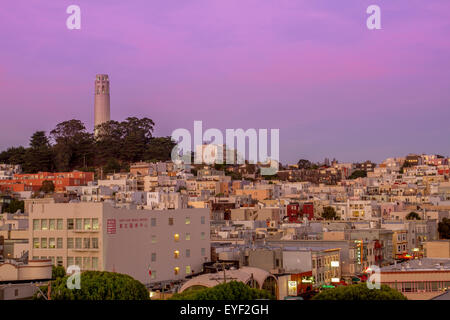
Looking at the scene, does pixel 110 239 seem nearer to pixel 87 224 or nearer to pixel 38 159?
pixel 87 224

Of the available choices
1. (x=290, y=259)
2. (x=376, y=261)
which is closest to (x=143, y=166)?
(x=376, y=261)

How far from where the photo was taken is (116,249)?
137ft

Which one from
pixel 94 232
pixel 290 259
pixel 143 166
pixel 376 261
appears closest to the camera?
pixel 94 232

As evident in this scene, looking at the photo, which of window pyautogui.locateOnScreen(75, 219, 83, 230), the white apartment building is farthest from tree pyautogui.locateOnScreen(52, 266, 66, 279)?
window pyautogui.locateOnScreen(75, 219, 83, 230)

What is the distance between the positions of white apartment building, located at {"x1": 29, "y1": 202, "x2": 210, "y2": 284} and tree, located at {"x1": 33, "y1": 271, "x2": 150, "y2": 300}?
845 centimetres

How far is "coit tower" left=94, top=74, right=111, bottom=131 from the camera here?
146250 mm

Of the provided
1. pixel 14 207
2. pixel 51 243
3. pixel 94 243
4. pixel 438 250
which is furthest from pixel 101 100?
pixel 94 243

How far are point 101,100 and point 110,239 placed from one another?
109 m

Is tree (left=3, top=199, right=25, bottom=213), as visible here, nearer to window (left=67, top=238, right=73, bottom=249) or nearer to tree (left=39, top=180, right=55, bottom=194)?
tree (left=39, top=180, right=55, bottom=194)

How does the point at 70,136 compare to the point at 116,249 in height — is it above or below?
above

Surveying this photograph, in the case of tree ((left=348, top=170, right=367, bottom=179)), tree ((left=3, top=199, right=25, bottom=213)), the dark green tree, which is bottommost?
tree ((left=3, top=199, right=25, bottom=213))
